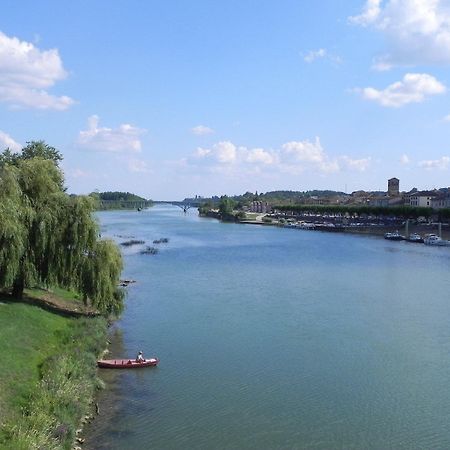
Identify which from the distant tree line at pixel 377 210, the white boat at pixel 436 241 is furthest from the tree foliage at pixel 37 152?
the distant tree line at pixel 377 210

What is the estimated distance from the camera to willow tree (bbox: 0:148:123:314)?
26422 millimetres

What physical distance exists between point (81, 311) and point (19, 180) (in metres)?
7.34

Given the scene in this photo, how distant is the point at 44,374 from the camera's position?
62.1 feet

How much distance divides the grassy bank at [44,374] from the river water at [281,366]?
120 cm

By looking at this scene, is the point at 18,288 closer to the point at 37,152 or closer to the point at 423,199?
the point at 37,152

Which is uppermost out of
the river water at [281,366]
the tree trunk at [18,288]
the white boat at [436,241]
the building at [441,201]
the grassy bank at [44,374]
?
the building at [441,201]

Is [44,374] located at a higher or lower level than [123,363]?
higher

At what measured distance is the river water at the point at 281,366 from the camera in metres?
17.9

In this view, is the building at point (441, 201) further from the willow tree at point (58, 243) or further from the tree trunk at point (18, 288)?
the tree trunk at point (18, 288)

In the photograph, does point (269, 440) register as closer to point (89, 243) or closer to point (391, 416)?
point (391, 416)

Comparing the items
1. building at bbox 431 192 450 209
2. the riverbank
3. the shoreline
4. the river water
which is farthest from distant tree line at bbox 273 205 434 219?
the river water

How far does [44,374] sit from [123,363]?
462cm

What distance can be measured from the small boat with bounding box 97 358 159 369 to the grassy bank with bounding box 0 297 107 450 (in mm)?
667

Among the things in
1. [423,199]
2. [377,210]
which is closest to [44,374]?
[377,210]
